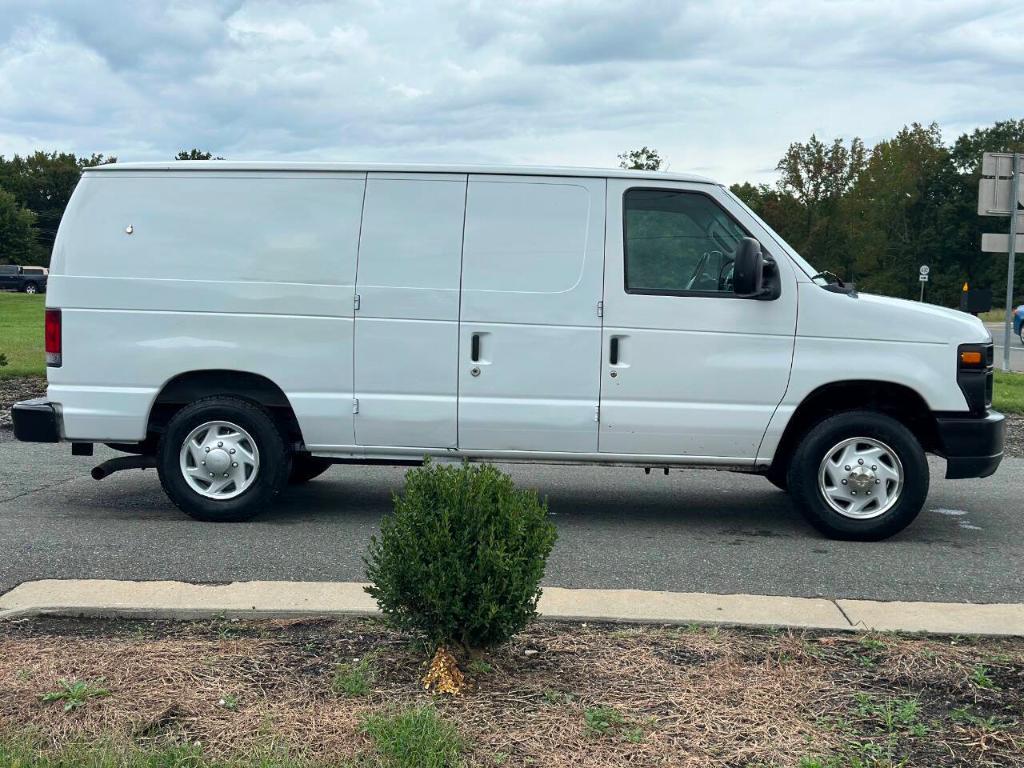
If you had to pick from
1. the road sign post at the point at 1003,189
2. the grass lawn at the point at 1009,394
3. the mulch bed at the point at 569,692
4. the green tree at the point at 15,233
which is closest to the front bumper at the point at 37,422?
the mulch bed at the point at 569,692

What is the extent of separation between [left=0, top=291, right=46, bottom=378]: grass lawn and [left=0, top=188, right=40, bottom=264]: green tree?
156ft

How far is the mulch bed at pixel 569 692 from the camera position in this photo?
135 inches

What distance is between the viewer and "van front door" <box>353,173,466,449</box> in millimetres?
6855

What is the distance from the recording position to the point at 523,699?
149 inches

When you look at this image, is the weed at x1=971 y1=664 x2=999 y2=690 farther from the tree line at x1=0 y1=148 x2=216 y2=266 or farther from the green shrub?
the tree line at x1=0 y1=148 x2=216 y2=266

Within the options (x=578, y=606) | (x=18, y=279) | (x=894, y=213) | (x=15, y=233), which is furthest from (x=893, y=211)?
(x=578, y=606)

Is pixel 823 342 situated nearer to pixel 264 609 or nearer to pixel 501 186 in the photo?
pixel 501 186

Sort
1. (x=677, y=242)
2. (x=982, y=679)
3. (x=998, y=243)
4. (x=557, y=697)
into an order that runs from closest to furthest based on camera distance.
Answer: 1. (x=557, y=697)
2. (x=982, y=679)
3. (x=677, y=242)
4. (x=998, y=243)

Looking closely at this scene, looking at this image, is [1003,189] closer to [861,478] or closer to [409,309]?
[861,478]

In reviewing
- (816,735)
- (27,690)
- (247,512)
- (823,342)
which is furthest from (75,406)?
(816,735)

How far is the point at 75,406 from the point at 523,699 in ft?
14.5

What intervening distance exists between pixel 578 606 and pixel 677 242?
9.14 ft

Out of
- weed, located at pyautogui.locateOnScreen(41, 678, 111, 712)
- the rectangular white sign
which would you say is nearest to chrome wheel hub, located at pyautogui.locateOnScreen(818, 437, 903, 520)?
weed, located at pyautogui.locateOnScreen(41, 678, 111, 712)

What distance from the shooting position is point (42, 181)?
9875 cm
